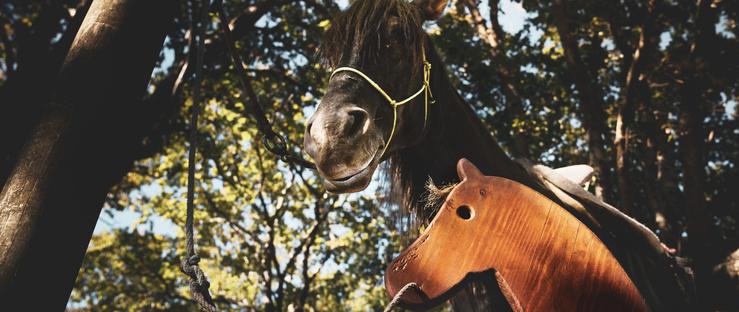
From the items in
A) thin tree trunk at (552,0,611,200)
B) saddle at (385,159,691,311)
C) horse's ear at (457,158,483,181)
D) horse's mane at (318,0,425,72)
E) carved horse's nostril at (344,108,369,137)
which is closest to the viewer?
saddle at (385,159,691,311)

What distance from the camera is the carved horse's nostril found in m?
1.81

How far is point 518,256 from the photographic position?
1773mm

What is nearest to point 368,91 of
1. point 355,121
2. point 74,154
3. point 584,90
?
point 355,121

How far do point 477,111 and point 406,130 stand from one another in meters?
6.12

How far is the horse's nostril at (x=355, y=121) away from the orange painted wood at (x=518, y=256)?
1.43 ft

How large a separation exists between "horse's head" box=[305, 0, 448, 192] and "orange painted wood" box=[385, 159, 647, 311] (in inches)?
14.1

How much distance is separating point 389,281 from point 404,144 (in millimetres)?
726

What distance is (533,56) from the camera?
8.22 metres

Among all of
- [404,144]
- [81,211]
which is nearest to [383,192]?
[404,144]

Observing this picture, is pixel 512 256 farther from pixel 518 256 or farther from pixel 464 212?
pixel 464 212

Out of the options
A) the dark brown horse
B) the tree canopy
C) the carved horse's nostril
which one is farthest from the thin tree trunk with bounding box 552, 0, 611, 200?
the carved horse's nostril

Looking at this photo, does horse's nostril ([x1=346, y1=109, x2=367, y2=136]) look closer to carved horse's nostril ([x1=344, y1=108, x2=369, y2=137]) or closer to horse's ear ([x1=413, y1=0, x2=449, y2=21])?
carved horse's nostril ([x1=344, y1=108, x2=369, y2=137])

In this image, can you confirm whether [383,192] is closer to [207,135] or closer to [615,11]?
[615,11]

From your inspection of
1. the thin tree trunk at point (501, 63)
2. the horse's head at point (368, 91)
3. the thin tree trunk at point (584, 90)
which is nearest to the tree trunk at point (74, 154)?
the horse's head at point (368, 91)
